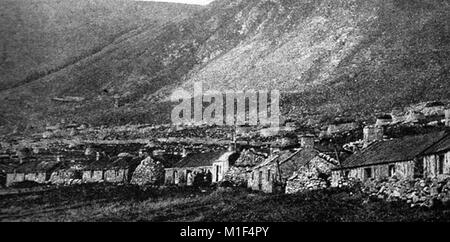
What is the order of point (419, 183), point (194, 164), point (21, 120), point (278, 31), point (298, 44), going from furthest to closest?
1. point (278, 31)
2. point (298, 44)
3. point (21, 120)
4. point (194, 164)
5. point (419, 183)

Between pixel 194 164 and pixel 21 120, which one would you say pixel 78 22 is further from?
pixel 194 164

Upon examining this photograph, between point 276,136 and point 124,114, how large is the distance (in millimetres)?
39587

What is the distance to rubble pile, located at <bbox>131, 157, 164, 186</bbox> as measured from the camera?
119 feet

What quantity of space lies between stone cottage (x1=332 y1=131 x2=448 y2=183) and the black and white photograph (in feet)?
0.30

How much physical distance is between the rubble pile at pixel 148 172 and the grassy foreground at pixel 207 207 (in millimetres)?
7415

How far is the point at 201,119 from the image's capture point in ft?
247

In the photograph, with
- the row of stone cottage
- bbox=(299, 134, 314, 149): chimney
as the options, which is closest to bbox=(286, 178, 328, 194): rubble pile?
the row of stone cottage

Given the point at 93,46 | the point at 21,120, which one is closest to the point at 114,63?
the point at 93,46

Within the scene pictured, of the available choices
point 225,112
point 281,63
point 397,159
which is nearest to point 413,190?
point 397,159

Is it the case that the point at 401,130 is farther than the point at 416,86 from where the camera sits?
No

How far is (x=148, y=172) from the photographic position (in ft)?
121

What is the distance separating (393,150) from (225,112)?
48.4 metres

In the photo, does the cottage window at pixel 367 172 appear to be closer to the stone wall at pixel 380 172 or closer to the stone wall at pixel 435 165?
the stone wall at pixel 380 172

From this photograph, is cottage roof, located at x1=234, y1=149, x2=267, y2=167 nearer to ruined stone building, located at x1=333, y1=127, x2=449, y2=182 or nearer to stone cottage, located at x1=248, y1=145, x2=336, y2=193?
stone cottage, located at x1=248, y1=145, x2=336, y2=193
